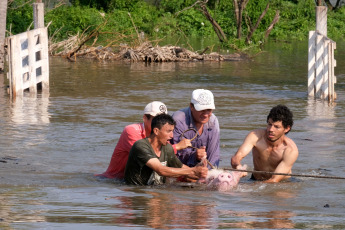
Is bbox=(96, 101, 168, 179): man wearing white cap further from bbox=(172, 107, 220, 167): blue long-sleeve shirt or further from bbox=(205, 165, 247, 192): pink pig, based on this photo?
bbox=(205, 165, 247, 192): pink pig

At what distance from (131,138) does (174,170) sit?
27.8 inches

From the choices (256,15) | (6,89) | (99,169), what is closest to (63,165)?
(99,169)

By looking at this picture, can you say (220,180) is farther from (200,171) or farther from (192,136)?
(192,136)

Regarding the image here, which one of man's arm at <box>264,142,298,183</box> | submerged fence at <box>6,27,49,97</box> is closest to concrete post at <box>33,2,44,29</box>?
submerged fence at <box>6,27,49,97</box>

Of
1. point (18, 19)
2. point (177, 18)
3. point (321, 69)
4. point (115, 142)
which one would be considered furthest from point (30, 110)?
point (177, 18)

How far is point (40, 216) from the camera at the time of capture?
6.61 metres

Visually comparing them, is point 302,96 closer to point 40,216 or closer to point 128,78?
point 128,78

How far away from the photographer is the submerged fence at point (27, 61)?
16703 mm

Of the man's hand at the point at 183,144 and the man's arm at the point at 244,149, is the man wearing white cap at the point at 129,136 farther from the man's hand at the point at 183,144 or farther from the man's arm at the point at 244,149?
the man's arm at the point at 244,149

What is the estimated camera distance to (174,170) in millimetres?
8180

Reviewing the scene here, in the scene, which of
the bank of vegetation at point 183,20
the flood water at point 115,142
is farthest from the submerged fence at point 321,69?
the bank of vegetation at point 183,20

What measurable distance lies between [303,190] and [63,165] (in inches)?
127

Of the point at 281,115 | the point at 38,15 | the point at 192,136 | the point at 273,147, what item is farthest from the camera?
the point at 38,15

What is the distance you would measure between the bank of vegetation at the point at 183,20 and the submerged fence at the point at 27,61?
33.7 ft
